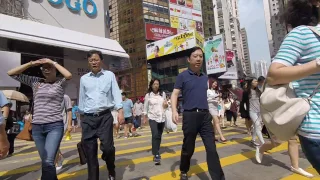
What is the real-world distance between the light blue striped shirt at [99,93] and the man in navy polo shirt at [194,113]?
0.92m

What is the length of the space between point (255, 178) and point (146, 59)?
167ft

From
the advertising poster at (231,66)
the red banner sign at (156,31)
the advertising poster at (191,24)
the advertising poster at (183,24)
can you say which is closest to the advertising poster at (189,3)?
the advertising poster at (191,24)

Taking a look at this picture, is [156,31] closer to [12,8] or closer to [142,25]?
[142,25]

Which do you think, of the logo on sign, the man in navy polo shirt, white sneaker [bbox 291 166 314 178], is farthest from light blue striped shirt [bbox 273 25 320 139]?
the logo on sign

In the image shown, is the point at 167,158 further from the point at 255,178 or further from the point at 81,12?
the point at 81,12

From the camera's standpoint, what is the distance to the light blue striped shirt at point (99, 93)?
3.65 m

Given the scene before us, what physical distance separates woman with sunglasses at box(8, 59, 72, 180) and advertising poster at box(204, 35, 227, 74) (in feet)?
148

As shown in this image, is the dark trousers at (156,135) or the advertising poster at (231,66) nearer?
the dark trousers at (156,135)

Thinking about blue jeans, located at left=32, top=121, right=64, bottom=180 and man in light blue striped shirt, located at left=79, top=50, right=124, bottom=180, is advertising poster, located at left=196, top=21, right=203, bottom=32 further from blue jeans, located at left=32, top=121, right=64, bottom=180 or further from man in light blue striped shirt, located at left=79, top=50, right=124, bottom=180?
blue jeans, located at left=32, top=121, right=64, bottom=180

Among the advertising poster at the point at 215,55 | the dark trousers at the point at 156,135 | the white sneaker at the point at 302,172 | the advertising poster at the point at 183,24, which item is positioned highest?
the advertising poster at the point at 183,24

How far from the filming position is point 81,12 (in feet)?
55.6

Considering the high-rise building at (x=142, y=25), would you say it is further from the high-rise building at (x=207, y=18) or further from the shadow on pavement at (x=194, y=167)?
the shadow on pavement at (x=194, y=167)

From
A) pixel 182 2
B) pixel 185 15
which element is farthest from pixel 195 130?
pixel 182 2

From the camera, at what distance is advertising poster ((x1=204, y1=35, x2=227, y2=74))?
46.9m
